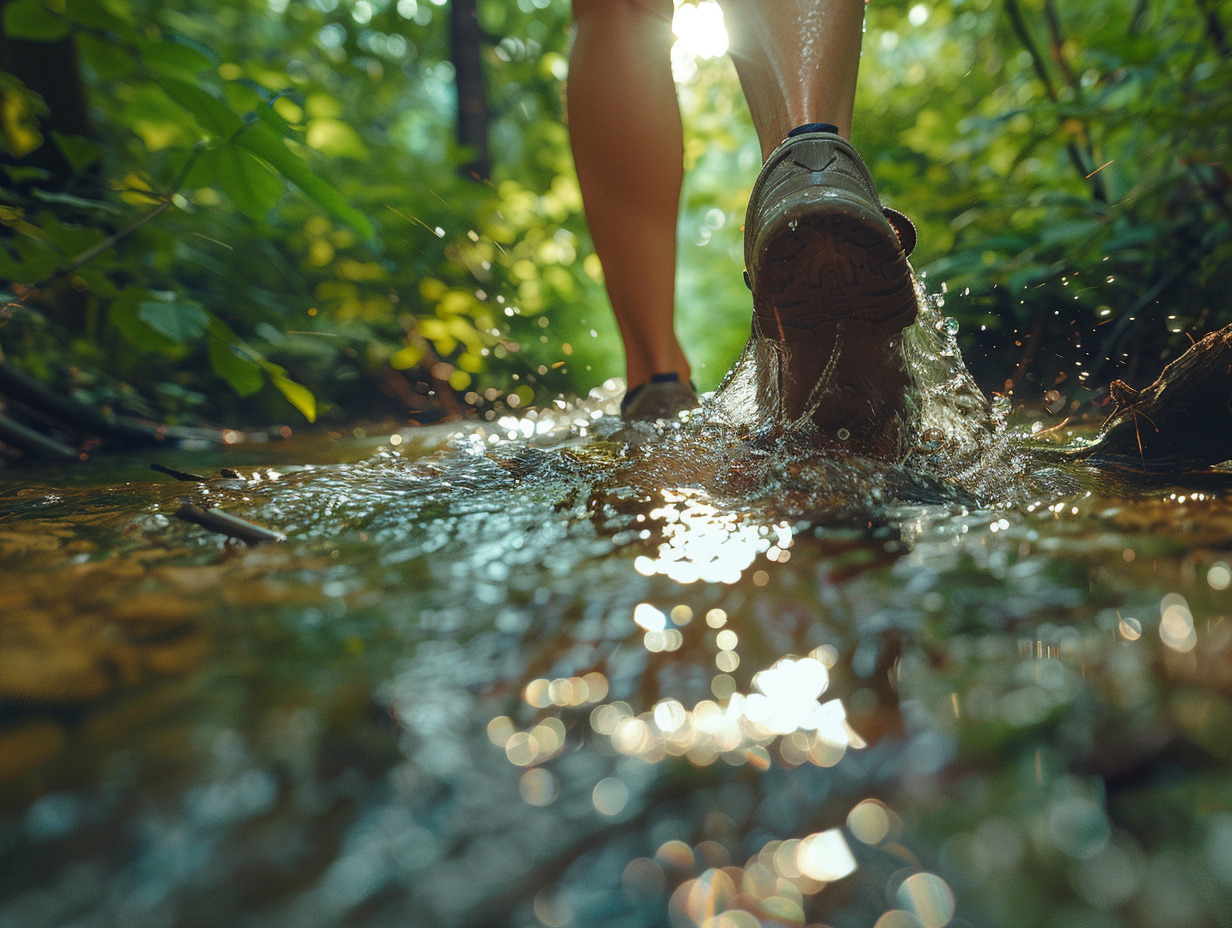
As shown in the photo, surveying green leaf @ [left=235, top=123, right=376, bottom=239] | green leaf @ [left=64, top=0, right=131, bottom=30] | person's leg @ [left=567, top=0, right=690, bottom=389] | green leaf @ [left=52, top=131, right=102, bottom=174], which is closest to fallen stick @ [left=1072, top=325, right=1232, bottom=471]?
person's leg @ [left=567, top=0, right=690, bottom=389]

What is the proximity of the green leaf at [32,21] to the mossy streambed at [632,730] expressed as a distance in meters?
0.90

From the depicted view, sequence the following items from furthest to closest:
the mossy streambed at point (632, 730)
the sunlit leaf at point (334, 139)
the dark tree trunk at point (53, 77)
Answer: the sunlit leaf at point (334, 139), the dark tree trunk at point (53, 77), the mossy streambed at point (632, 730)

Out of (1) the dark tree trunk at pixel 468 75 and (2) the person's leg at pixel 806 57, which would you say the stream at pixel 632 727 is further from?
(1) the dark tree trunk at pixel 468 75

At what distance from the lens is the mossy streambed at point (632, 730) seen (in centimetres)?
31

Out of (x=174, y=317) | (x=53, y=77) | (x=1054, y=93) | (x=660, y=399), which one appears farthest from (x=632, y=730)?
(x=1054, y=93)

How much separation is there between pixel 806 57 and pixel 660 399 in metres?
0.83

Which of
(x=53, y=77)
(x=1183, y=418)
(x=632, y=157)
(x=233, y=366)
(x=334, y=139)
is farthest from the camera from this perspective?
(x=334, y=139)

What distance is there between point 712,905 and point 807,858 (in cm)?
5

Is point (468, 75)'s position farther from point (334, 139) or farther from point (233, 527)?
point (233, 527)

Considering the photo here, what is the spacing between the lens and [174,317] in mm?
1225

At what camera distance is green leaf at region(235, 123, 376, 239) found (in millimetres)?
1113

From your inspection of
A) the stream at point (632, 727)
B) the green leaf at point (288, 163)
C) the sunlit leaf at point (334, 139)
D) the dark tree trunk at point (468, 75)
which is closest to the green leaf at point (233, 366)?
the green leaf at point (288, 163)

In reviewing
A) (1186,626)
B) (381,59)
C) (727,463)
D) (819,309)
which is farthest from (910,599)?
→ (381,59)

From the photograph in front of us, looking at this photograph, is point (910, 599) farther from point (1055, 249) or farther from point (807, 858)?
point (1055, 249)
